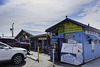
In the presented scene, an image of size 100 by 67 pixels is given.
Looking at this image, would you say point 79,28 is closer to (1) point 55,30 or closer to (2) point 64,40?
(2) point 64,40

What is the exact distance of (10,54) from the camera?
20.7 feet

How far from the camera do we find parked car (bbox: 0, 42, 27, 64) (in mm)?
6078

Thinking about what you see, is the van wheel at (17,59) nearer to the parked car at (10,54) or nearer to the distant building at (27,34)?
the parked car at (10,54)

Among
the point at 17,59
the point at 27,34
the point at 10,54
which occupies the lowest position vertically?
the point at 17,59

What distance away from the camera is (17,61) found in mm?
6605

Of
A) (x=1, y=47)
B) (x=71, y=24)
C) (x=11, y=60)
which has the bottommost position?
(x=11, y=60)

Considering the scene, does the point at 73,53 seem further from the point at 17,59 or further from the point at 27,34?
the point at 27,34

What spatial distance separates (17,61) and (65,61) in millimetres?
3809

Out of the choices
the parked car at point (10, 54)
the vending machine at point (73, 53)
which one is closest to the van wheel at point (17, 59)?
the parked car at point (10, 54)

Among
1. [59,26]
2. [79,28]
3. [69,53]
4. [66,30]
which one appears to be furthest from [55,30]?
[69,53]

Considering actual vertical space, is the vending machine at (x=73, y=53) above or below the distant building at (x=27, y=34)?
below

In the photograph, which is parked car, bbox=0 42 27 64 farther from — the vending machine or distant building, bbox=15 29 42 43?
distant building, bbox=15 29 42 43

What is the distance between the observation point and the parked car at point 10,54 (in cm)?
608

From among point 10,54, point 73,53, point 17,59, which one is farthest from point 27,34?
point 73,53
